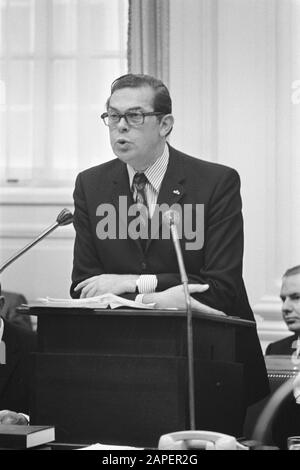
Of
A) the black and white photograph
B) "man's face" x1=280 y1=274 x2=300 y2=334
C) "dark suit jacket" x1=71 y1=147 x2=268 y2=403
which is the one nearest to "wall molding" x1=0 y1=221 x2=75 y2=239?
the black and white photograph

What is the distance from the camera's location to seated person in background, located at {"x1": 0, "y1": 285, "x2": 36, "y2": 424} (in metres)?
3.11

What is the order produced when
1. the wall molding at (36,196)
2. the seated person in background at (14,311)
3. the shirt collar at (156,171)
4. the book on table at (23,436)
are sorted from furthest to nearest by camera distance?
the wall molding at (36,196)
the seated person in background at (14,311)
the shirt collar at (156,171)
the book on table at (23,436)

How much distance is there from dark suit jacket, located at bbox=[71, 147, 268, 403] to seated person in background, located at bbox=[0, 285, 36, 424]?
368 millimetres

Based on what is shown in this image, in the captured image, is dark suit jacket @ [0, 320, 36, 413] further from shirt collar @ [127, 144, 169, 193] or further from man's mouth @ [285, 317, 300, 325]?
man's mouth @ [285, 317, 300, 325]

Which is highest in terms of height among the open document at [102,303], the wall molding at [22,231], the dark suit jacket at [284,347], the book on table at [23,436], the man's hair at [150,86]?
the man's hair at [150,86]

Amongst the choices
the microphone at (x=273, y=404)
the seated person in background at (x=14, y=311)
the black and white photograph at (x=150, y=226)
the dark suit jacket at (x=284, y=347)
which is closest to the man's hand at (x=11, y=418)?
the black and white photograph at (x=150, y=226)

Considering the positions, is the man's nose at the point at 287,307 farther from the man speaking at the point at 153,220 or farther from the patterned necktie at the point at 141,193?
the patterned necktie at the point at 141,193

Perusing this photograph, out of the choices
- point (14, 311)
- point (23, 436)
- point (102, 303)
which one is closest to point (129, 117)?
point (102, 303)

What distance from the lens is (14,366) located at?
3.23 m

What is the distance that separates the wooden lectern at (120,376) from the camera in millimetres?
2354

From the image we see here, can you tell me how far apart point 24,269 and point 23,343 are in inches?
101

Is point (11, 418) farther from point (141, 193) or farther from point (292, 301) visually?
point (292, 301)

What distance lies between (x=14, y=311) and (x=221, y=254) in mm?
2431

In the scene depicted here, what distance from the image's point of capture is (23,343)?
3.36 metres
